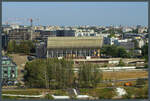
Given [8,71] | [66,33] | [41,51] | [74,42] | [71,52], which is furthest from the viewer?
[66,33]

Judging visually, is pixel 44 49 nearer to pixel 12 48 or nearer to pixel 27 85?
pixel 12 48

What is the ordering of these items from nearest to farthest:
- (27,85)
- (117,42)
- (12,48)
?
(27,85) → (12,48) → (117,42)

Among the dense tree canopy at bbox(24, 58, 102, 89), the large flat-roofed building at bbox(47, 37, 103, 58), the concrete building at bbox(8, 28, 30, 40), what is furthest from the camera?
the concrete building at bbox(8, 28, 30, 40)

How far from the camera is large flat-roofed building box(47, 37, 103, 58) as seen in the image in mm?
8742

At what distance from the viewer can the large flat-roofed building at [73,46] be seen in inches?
344

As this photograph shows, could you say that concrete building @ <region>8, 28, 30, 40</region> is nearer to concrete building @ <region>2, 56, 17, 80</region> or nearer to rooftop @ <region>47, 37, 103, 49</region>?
rooftop @ <region>47, 37, 103, 49</region>

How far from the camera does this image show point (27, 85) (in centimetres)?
338

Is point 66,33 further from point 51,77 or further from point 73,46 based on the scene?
point 51,77

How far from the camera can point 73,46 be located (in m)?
8.95

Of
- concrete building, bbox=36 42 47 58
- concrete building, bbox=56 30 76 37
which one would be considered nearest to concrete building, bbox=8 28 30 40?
concrete building, bbox=56 30 76 37

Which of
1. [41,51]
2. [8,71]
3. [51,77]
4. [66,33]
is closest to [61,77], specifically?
[51,77]

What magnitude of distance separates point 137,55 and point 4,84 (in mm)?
6276

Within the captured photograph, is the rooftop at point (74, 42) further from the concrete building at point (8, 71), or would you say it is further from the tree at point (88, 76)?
the tree at point (88, 76)

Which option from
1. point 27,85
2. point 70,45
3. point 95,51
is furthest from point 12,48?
point 27,85
